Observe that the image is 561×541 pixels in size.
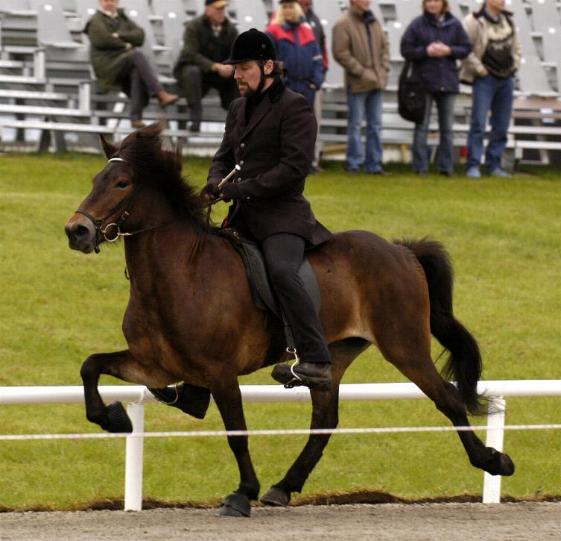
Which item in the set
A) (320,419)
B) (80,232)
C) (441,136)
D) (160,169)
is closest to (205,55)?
(441,136)

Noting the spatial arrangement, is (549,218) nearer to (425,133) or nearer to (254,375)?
(425,133)

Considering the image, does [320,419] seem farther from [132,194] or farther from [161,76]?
[161,76]

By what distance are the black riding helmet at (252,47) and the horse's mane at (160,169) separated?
23.2 inches

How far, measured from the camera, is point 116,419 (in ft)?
28.4

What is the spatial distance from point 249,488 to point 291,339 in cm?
83

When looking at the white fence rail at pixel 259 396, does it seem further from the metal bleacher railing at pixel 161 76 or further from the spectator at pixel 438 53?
the metal bleacher railing at pixel 161 76

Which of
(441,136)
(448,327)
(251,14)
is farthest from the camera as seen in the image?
(251,14)

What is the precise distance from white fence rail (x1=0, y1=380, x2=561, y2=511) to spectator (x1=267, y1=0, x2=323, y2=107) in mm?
8668

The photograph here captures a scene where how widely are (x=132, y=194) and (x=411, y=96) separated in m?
10.9

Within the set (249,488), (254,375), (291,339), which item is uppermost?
(291,339)

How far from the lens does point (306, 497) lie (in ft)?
31.8

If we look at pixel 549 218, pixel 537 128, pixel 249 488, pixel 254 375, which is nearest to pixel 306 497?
pixel 249 488

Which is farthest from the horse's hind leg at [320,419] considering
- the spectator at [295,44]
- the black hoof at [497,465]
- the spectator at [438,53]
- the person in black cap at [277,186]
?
the spectator at [438,53]

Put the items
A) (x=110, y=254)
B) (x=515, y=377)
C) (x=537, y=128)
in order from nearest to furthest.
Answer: (x=515, y=377) < (x=110, y=254) < (x=537, y=128)
